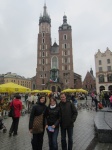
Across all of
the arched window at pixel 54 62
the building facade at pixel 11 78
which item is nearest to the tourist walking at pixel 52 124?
the arched window at pixel 54 62

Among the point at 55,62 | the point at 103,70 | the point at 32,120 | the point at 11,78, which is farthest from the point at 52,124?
the point at 11,78

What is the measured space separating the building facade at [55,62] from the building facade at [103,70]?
37.1ft

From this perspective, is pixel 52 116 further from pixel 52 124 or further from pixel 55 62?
pixel 55 62

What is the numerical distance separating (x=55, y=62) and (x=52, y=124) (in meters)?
63.1

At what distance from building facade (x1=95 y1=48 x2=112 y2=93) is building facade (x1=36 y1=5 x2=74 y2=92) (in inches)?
446

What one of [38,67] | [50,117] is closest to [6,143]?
[50,117]

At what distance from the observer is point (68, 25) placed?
70312 millimetres

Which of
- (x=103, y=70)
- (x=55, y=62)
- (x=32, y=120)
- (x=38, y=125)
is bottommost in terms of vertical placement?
(x=38, y=125)

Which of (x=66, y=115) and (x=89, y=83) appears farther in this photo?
(x=89, y=83)

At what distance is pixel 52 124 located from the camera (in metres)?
4.97

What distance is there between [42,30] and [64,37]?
384 inches

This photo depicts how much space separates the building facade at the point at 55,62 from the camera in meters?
64.2

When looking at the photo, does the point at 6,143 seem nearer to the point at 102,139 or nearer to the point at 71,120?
the point at 71,120

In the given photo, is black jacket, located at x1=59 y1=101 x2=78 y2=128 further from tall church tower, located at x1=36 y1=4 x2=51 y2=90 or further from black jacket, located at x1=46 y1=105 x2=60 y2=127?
tall church tower, located at x1=36 y1=4 x2=51 y2=90
